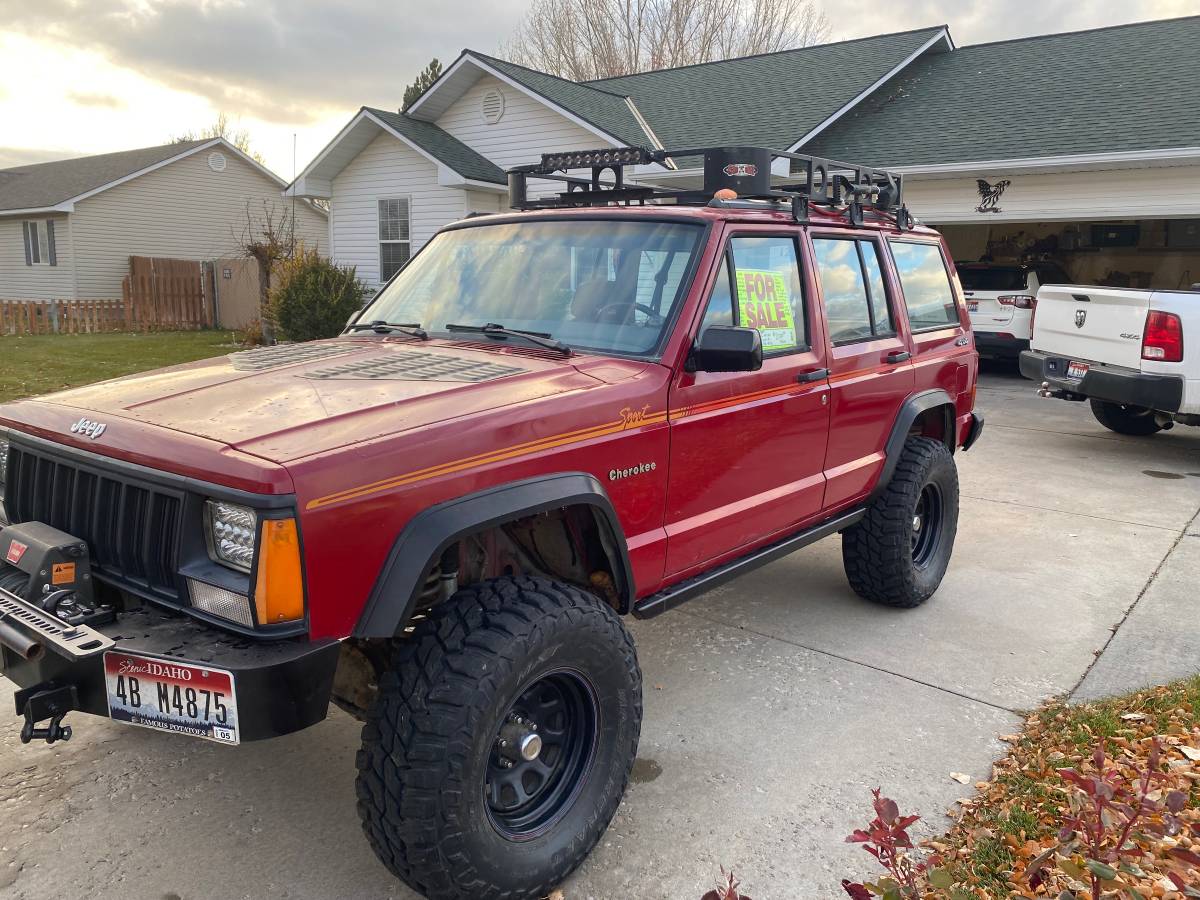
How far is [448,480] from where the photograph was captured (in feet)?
7.99

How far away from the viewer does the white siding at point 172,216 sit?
2514 cm

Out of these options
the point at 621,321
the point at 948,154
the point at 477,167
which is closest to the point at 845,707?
the point at 621,321

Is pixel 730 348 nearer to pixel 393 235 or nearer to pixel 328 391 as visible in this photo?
pixel 328 391

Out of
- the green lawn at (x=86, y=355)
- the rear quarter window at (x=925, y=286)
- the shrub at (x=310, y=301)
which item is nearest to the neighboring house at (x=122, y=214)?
the green lawn at (x=86, y=355)

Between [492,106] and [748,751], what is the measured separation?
15.6 meters

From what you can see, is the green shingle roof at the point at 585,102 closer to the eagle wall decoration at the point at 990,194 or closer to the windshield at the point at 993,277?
the eagle wall decoration at the point at 990,194

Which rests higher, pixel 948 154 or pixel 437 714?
pixel 948 154

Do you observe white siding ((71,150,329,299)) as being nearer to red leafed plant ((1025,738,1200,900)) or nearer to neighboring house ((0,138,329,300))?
neighboring house ((0,138,329,300))

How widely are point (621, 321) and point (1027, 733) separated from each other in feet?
7.45

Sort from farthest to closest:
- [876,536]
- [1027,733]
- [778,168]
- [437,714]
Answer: [778,168], [876,536], [1027,733], [437,714]

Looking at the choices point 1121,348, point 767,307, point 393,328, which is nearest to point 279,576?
point 393,328

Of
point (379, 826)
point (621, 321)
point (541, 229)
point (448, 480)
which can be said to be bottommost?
point (379, 826)

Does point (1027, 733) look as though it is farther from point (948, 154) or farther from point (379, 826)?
point (948, 154)

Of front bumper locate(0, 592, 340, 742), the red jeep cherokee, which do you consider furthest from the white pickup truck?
front bumper locate(0, 592, 340, 742)
